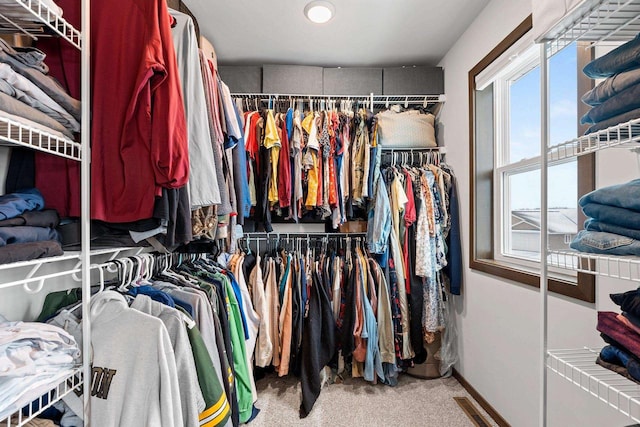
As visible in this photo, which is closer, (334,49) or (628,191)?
(628,191)

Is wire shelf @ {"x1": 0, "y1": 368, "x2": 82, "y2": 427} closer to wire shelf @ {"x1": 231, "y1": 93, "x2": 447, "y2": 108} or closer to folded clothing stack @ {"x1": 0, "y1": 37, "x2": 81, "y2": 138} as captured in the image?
folded clothing stack @ {"x1": 0, "y1": 37, "x2": 81, "y2": 138}

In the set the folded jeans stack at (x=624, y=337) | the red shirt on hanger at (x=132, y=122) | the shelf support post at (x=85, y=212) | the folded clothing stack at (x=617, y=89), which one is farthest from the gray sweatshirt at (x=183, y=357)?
the folded clothing stack at (x=617, y=89)

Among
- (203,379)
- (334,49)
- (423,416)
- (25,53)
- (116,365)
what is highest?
(334,49)

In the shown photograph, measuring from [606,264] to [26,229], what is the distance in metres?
1.84

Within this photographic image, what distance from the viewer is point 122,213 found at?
3.32 feet

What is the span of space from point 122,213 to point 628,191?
1.40 meters

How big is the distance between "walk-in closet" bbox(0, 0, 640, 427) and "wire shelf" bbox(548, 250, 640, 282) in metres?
0.02

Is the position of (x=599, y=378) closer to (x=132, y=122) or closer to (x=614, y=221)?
(x=614, y=221)

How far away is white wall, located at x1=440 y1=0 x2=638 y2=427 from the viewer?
127 centimetres

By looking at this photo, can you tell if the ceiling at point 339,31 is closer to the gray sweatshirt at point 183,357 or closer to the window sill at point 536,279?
the window sill at point 536,279

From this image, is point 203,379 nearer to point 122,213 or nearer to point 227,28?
point 122,213

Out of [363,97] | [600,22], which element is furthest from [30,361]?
[363,97]

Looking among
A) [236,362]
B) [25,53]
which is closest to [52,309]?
[25,53]

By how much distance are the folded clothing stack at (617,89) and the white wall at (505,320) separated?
46cm
